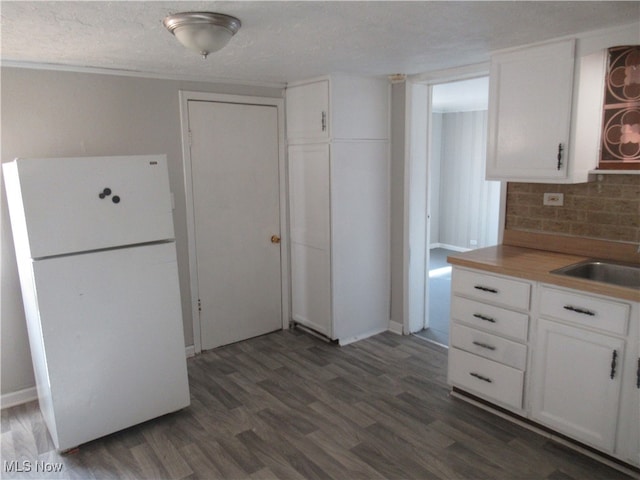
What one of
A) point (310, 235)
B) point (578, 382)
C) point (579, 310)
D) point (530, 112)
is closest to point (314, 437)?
point (578, 382)

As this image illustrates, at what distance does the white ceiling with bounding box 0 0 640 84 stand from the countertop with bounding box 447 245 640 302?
1191 millimetres

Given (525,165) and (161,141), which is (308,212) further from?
(525,165)

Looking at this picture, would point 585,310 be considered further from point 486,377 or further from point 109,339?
point 109,339

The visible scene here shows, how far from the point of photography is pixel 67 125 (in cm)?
295

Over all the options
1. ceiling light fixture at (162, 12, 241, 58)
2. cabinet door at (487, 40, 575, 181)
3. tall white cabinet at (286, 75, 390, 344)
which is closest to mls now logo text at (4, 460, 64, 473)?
tall white cabinet at (286, 75, 390, 344)

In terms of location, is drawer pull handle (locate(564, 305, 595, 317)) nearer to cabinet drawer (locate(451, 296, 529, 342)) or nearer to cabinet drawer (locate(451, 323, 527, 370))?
cabinet drawer (locate(451, 296, 529, 342))

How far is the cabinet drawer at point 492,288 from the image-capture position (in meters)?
2.48

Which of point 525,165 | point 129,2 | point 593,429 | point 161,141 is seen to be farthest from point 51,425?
point 525,165

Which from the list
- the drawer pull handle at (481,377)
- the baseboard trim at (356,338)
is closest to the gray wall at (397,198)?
the baseboard trim at (356,338)

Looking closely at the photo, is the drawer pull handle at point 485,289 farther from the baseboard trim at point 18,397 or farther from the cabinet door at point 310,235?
the baseboard trim at point 18,397

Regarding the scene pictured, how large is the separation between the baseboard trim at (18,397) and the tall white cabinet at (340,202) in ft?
6.61

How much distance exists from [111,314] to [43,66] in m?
1.58

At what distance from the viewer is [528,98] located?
2.62 m

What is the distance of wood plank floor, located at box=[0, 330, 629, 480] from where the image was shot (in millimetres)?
2311
